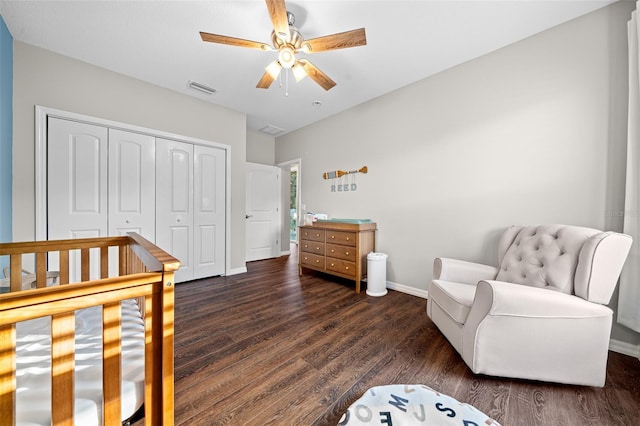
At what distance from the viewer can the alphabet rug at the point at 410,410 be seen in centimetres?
108

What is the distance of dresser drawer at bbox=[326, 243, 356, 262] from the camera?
A: 296cm

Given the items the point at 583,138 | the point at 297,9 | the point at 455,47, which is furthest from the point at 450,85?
the point at 297,9

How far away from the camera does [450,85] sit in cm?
251

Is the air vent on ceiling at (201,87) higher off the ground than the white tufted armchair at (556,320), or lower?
higher

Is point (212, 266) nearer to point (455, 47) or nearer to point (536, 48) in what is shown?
point (455, 47)

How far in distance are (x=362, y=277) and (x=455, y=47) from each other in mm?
2657

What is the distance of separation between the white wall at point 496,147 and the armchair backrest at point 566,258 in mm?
367

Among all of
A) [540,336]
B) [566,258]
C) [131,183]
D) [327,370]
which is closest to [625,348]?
[566,258]

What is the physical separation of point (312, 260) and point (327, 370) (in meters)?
2.03

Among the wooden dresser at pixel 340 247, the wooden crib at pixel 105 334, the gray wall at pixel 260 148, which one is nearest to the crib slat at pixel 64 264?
the wooden crib at pixel 105 334

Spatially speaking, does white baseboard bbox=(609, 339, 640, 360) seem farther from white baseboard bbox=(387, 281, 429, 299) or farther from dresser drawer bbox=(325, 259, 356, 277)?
dresser drawer bbox=(325, 259, 356, 277)

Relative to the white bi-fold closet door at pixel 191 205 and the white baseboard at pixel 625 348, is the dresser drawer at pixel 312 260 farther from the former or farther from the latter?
the white baseboard at pixel 625 348

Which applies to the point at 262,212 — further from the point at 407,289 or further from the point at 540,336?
the point at 540,336

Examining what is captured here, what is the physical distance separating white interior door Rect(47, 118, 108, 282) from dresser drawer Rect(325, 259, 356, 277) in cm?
271
